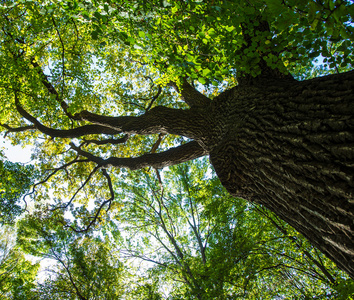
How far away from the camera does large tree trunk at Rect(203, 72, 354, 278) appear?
1586 millimetres

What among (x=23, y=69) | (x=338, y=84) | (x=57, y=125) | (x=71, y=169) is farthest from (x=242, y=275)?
(x=23, y=69)

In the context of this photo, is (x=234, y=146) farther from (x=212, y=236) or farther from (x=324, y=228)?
(x=212, y=236)

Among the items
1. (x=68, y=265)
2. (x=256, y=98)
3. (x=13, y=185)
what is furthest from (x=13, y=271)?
(x=256, y=98)

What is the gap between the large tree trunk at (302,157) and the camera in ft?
5.20

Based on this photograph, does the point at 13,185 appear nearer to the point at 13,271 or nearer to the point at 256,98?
the point at 256,98

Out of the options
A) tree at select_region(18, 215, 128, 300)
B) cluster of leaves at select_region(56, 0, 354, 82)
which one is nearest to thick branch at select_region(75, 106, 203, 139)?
cluster of leaves at select_region(56, 0, 354, 82)

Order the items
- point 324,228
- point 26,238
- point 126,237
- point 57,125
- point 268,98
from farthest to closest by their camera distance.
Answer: point 126,237
point 26,238
point 57,125
point 268,98
point 324,228

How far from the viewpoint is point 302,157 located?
1.95 meters

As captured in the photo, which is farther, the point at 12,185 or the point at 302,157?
the point at 12,185

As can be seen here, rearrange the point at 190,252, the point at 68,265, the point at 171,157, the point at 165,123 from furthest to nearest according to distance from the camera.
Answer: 1. the point at 190,252
2. the point at 68,265
3. the point at 171,157
4. the point at 165,123

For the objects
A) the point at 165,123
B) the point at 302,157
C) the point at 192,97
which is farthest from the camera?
the point at 192,97

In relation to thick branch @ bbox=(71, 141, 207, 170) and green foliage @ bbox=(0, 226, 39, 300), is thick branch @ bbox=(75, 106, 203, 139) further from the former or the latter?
green foliage @ bbox=(0, 226, 39, 300)

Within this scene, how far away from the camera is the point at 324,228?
169 cm

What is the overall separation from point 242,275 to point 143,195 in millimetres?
8395
